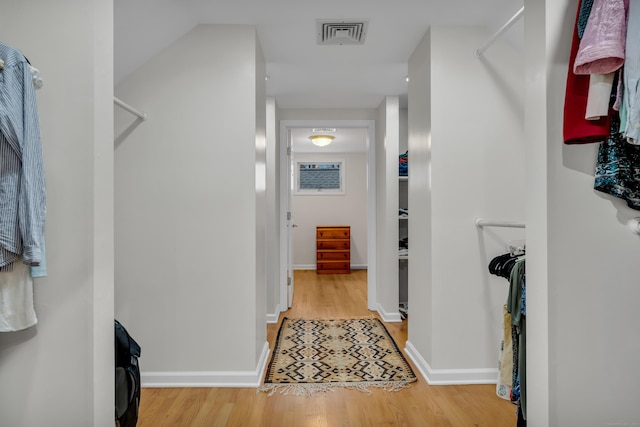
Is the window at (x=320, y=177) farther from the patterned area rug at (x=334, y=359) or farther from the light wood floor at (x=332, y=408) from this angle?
the light wood floor at (x=332, y=408)

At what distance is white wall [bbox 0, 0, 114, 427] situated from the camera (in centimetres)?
107

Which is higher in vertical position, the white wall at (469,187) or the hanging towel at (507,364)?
the white wall at (469,187)

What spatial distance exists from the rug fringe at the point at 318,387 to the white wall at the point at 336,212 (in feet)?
15.4

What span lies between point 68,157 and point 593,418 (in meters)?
1.77

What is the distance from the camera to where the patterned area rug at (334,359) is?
2250 millimetres

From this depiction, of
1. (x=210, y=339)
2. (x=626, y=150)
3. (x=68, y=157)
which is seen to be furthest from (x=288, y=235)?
(x=626, y=150)

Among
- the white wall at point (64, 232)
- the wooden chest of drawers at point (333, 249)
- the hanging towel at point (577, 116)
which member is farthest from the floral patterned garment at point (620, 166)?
the wooden chest of drawers at point (333, 249)

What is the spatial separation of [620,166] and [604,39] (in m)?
0.35

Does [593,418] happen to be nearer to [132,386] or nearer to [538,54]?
[538,54]

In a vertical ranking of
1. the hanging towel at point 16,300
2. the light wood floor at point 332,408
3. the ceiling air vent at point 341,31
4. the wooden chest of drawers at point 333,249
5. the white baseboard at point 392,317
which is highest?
the ceiling air vent at point 341,31

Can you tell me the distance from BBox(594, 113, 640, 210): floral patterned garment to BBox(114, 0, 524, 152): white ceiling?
1.40m

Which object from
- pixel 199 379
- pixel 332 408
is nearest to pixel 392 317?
pixel 332 408

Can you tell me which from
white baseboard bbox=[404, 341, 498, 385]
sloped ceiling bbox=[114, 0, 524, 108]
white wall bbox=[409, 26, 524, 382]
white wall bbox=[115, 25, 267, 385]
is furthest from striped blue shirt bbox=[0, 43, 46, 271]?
white baseboard bbox=[404, 341, 498, 385]

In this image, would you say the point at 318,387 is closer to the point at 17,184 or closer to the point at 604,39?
the point at 17,184
